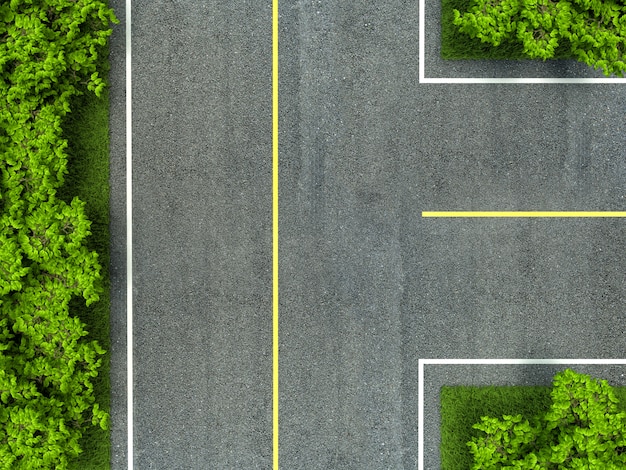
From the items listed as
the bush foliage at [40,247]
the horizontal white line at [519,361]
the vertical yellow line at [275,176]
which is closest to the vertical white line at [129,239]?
the bush foliage at [40,247]

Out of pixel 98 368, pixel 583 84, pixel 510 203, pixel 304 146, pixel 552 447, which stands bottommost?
pixel 552 447

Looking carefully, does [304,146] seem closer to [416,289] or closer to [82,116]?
[416,289]

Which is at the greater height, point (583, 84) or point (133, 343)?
point (583, 84)

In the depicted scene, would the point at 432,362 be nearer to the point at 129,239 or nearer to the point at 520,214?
the point at 520,214

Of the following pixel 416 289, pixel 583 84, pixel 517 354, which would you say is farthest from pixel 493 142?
pixel 517 354

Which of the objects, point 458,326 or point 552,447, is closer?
point 552,447

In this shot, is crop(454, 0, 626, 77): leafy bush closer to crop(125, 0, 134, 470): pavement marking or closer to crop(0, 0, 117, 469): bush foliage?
crop(125, 0, 134, 470): pavement marking
